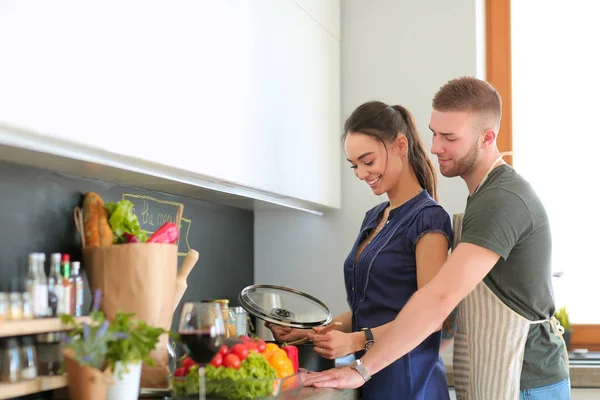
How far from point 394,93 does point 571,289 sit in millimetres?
1008

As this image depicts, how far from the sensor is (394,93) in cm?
288

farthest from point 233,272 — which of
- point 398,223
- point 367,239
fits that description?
point 398,223

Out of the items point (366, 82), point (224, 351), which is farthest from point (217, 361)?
point (366, 82)

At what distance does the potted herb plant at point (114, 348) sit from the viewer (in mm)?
1307

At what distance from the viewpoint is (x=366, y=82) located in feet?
9.55

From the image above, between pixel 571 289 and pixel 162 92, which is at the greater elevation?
pixel 162 92

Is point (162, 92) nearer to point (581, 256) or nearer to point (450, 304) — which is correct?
point (450, 304)

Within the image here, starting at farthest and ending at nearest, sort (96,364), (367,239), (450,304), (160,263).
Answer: (367,239), (450,304), (160,263), (96,364)

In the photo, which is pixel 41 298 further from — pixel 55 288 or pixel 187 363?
pixel 187 363

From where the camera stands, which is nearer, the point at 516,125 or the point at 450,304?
the point at 450,304

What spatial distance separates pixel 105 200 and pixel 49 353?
1.78 feet

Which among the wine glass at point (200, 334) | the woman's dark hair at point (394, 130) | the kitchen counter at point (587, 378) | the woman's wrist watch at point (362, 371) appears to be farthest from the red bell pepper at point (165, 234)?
the kitchen counter at point (587, 378)

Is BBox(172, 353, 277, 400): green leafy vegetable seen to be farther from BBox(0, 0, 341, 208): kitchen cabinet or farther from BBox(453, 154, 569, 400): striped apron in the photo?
BBox(453, 154, 569, 400): striped apron

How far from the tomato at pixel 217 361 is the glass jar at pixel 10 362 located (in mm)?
334
